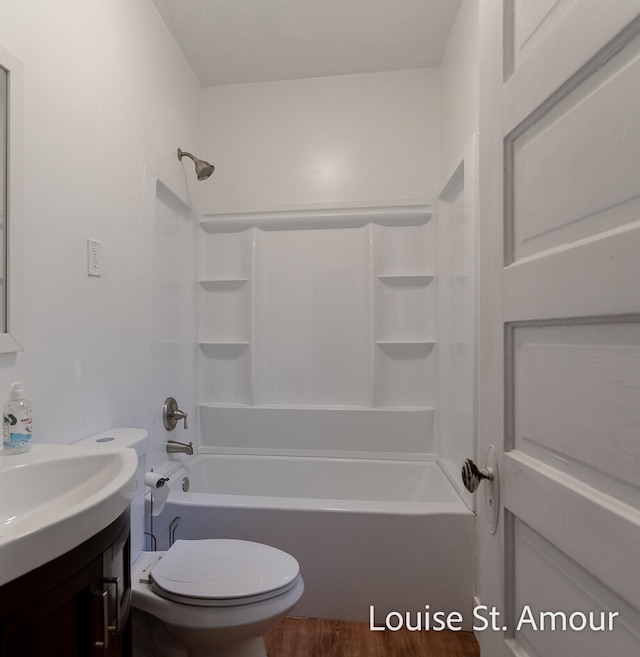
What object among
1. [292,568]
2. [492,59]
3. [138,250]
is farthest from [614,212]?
[138,250]

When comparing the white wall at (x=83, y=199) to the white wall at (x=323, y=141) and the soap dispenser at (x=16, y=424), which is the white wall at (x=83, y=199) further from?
the white wall at (x=323, y=141)

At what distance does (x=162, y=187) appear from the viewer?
2.00m

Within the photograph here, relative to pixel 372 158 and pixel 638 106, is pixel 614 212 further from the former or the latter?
pixel 372 158

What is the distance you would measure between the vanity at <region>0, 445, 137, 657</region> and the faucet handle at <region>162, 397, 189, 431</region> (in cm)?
105

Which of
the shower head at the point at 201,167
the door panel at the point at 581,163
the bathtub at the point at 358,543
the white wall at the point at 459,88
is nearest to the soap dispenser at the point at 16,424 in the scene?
the bathtub at the point at 358,543

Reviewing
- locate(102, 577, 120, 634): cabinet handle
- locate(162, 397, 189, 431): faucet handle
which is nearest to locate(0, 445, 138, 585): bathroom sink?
locate(102, 577, 120, 634): cabinet handle

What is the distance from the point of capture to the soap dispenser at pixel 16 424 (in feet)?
3.15

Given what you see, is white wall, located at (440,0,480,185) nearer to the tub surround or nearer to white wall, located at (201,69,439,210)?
white wall, located at (201,69,439,210)

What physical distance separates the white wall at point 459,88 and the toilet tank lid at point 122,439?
183 centimetres

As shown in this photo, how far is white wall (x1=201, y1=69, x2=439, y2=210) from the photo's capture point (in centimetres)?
238

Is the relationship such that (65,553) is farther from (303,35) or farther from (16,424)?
(303,35)

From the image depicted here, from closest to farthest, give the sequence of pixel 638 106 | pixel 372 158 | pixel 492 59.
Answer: pixel 638 106 < pixel 492 59 < pixel 372 158

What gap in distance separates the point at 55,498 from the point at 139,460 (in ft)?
1.67

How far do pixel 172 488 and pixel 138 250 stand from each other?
1177 millimetres
